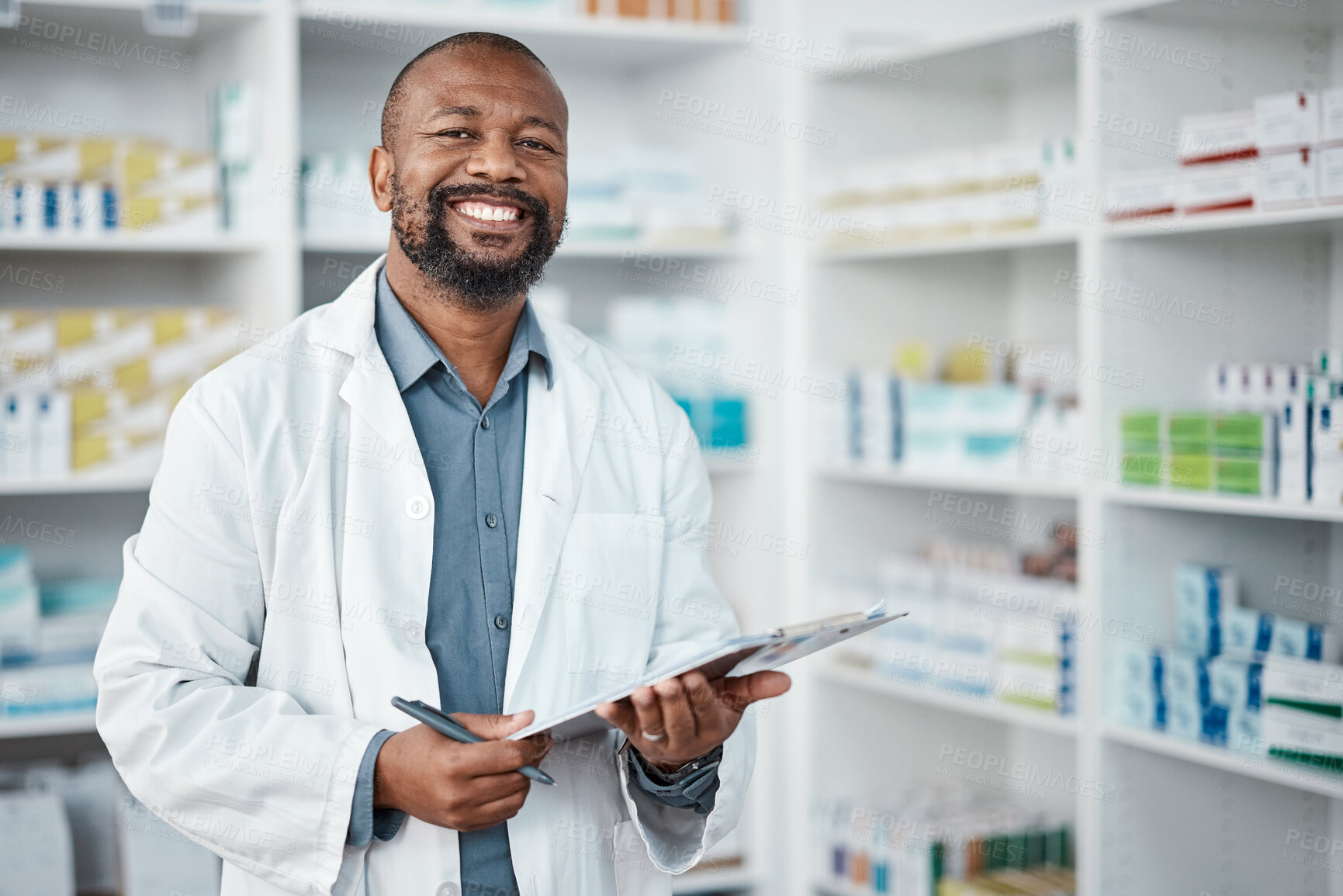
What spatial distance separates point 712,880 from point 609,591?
1810 millimetres

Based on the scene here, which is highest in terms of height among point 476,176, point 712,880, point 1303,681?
point 476,176

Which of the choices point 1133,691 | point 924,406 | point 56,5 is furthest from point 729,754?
point 56,5

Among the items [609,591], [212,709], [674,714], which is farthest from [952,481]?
[212,709]

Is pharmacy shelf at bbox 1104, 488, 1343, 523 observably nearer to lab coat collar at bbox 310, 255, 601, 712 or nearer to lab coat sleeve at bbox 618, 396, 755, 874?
lab coat sleeve at bbox 618, 396, 755, 874

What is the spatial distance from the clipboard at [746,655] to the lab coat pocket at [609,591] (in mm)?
219

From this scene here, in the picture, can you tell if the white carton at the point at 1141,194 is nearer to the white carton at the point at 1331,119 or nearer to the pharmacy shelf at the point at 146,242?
the white carton at the point at 1331,119

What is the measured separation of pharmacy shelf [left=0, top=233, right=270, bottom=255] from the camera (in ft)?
8.61

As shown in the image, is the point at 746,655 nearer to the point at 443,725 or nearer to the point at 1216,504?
the point at 443,725

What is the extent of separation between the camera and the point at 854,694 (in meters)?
3.25

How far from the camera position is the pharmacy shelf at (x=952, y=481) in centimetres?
264

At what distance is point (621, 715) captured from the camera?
137cm

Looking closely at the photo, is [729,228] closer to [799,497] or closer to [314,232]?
[799,497]

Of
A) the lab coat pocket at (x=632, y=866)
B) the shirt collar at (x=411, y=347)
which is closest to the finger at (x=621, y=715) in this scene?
the lab coat pocket at (x=632, y=866)

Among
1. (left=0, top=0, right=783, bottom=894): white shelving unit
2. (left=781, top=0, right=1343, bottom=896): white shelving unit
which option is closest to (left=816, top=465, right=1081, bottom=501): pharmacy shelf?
(left=781, top=0, right=1343, bottom=896): white shelving unit
